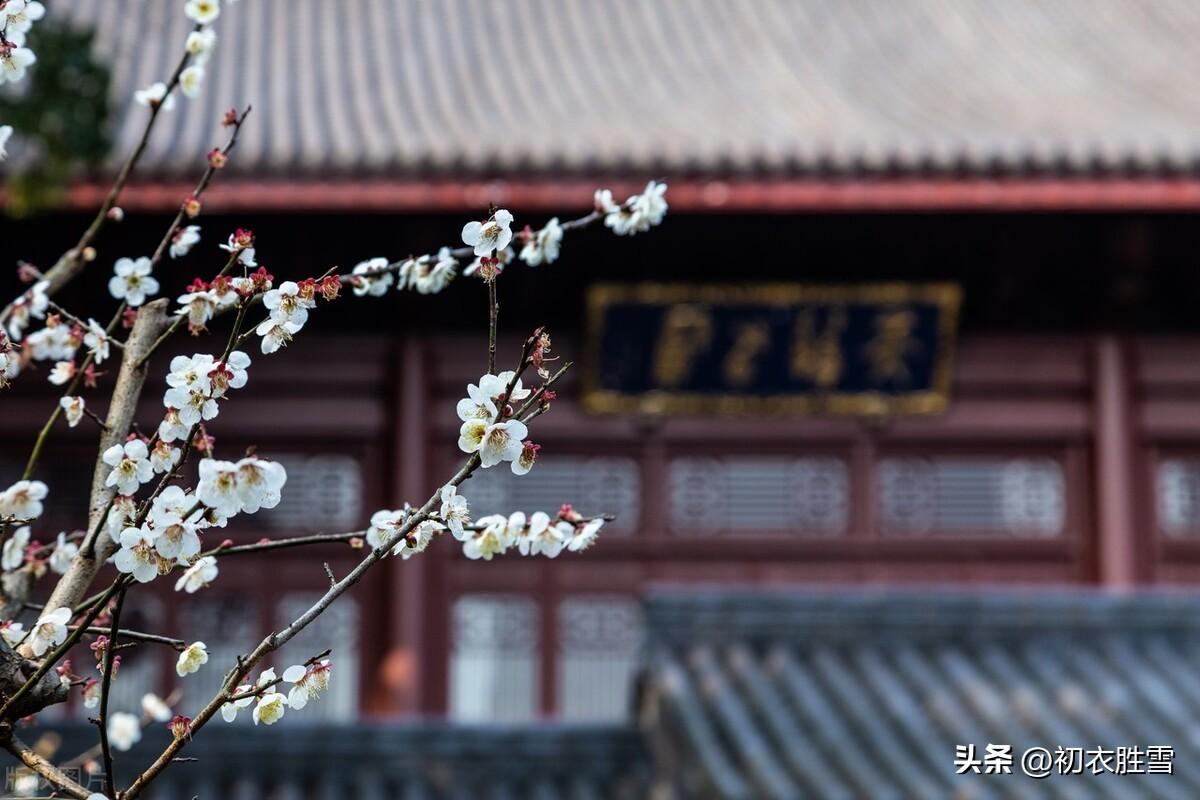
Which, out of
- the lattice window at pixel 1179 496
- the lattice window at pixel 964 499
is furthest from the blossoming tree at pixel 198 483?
the lattice window at pixel 1179 496

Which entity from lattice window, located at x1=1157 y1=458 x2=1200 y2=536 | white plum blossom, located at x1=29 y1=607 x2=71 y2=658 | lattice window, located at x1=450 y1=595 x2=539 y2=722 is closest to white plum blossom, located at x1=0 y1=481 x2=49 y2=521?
white plum blossom, located at x1=29 y1=607 x2=71 y2=658

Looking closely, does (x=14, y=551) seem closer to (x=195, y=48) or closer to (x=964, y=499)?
(x=195, y=48)

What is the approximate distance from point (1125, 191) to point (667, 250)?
2.16 meters

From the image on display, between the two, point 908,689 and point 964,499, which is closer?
point 908,689

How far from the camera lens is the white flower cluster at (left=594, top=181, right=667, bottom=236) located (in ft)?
8.73

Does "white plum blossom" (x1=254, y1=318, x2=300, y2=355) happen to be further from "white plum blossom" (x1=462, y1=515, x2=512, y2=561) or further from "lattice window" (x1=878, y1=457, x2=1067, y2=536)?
"lattice window" (x1=878, y1=457, x2=1067, y2=536)

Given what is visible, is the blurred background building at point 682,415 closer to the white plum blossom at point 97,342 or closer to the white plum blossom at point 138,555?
the white plum blossom at point 97,342

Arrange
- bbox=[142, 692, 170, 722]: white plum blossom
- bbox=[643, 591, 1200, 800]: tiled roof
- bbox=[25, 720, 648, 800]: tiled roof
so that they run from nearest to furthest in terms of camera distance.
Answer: bbox=[142, 692, 170, 722]: white plum blossom, bbox=[643, 591, 1200, 800]: tiled roof, bbox=[25, 720, 648, 800]: tiled roof

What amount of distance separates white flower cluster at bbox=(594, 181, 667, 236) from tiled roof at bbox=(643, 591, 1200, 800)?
3.35 metres

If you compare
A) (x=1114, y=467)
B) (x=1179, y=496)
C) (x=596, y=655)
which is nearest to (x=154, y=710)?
(x=596, y=655)

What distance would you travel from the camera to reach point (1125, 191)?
761cm

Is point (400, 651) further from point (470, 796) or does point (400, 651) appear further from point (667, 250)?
point (667, 250)

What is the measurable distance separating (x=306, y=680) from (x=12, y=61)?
1.02 meters

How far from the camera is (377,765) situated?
6480mm
